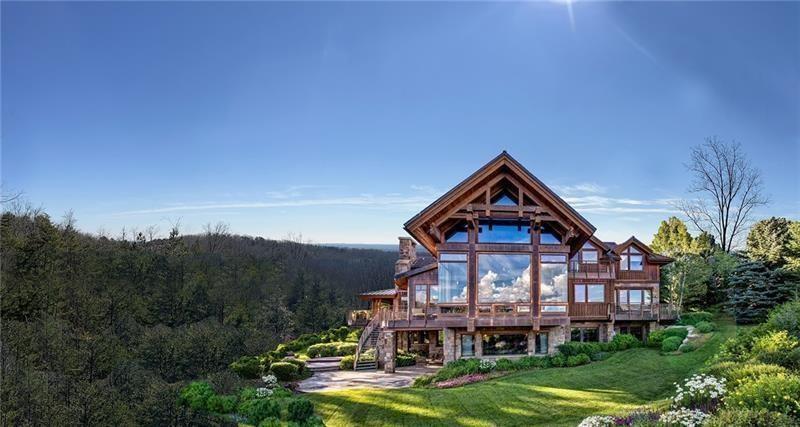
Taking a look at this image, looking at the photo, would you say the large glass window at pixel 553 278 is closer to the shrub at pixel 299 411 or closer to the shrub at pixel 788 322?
the shrub at pixel 788 322

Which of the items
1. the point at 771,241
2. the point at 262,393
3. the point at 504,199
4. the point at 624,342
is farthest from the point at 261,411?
the point at 771,241

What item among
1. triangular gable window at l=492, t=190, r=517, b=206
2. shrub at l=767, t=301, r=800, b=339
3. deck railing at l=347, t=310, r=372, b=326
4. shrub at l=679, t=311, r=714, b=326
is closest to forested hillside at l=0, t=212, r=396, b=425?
deck railing at l=347, t=310, r=372, b=326

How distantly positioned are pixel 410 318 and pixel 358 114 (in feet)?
30.3

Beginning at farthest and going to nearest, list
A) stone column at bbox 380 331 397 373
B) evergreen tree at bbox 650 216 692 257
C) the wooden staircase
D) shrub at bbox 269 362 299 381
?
1. evergreen tree at bbox 650 216 692 257
2. the wooden staircase
3. stone column at bbox 380 331 397 373
4. shrub at bbox 269 362 299 381

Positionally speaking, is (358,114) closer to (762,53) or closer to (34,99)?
(34,99)

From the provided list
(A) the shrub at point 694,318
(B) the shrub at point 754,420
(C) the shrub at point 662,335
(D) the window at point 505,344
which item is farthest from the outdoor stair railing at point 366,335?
(B) the shrub at point 754,420

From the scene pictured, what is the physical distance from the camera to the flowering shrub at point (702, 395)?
29.5 feet

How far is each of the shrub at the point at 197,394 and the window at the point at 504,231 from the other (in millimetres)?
12287

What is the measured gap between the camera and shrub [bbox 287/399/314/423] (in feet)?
41.3

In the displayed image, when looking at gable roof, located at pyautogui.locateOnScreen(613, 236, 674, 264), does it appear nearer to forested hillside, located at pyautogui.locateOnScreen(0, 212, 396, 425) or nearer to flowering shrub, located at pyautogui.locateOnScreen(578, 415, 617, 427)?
forested hillside, located at pyautogui.locateOnScreen(0, 212, 396, 425)

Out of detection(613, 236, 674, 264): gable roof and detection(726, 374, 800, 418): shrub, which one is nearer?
detection(726, 374, 800, 418): shrub

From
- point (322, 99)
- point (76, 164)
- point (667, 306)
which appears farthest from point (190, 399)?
point (667, 306)

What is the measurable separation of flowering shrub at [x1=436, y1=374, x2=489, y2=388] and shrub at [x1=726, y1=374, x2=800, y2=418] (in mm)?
10431

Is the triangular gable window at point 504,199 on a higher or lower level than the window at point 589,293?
higher
